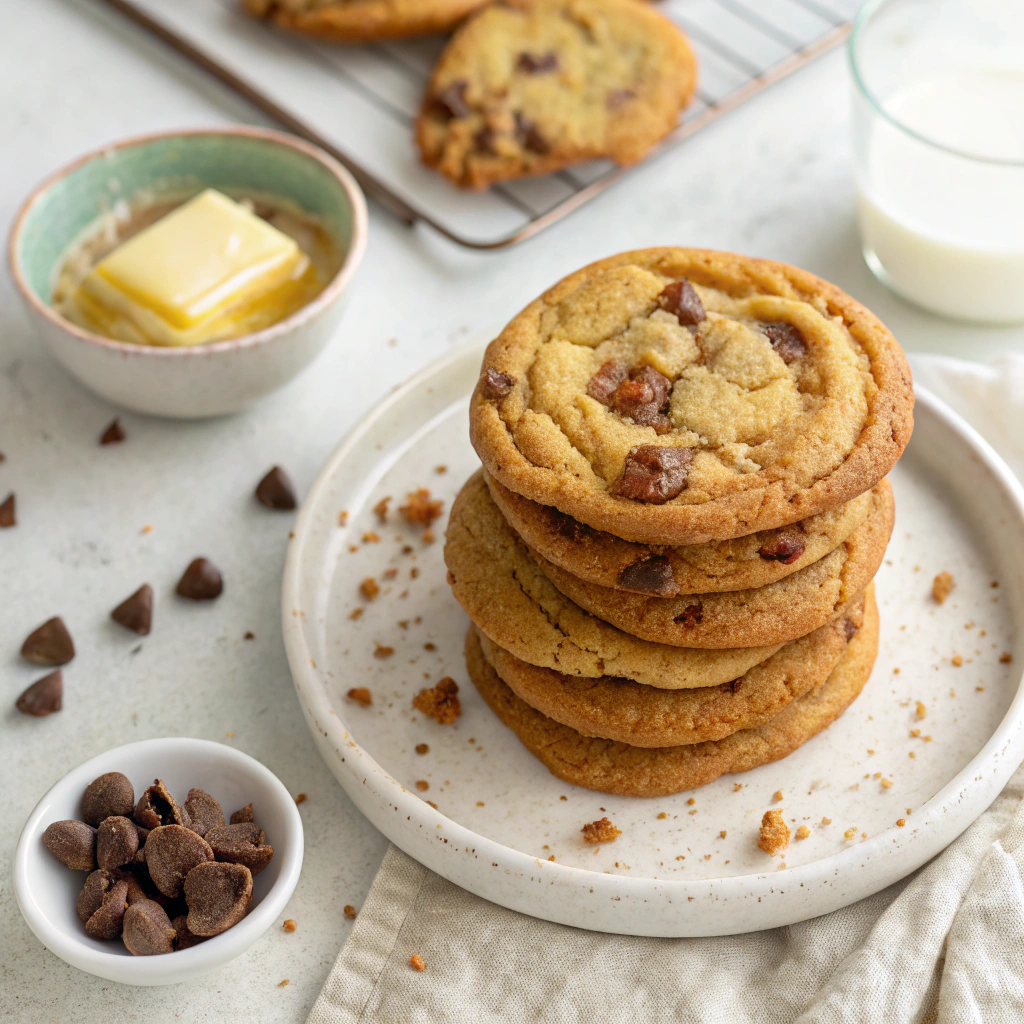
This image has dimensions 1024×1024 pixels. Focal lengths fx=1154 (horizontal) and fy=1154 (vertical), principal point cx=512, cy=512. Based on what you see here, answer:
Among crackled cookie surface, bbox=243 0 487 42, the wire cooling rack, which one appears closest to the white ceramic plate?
the wire cooling rack

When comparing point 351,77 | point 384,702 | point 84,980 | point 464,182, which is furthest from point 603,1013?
point 351,77

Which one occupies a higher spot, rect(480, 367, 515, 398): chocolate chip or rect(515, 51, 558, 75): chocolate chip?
rect(480, 367, 515, 398): chocolate chip

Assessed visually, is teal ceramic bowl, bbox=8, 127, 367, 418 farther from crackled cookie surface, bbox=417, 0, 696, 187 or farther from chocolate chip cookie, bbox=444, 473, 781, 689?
chocolate chip cookie, bbox=444, 473, 781, 689

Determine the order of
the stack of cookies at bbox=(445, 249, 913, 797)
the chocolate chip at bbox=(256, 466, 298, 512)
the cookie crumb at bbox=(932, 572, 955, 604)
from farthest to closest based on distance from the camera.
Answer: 1. the chocolate chip at bbox=(256, 466, 298, 512)
2. the cookie crumb at bbox=(932, 572, 955, 604)
3. the stack of cookies at bbox=(445, 249, 913, 797)

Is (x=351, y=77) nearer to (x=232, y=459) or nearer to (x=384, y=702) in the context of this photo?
(x=232, y=459)

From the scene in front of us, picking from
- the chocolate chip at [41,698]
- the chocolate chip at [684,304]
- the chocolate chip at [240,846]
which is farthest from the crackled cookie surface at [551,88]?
the chocolate chip at [240,846]

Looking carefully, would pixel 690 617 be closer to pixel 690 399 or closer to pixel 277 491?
pixel 690 399

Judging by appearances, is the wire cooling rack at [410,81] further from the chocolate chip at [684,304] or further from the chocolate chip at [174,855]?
the chocolate chip at [174,855]
